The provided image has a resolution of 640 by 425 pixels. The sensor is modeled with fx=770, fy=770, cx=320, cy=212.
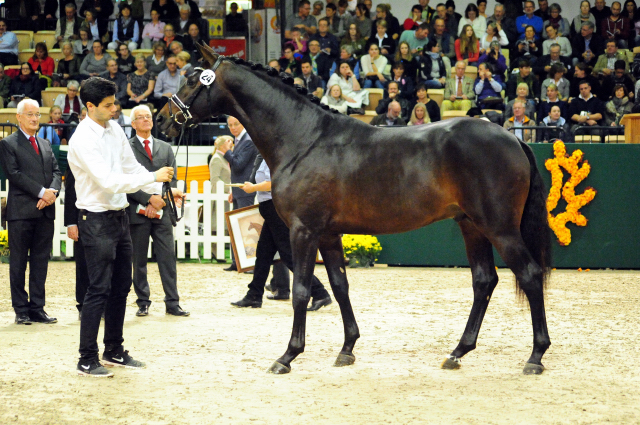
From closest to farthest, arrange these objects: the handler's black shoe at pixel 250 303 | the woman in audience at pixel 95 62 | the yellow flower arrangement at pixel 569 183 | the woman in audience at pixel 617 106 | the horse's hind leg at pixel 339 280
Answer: the horse's hind leg at pixel 339 280 → the handler's black shoe at pixel 250 303 → the yellow flower arrangement at pixel 569 183 → the woman in audience at pixel 617 106 → the woman in audience at pixel 95 62

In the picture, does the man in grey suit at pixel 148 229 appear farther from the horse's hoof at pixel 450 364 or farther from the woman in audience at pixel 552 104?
the woman in audience at pixel 552 104

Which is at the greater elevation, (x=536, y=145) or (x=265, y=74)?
(x=265, y=74)

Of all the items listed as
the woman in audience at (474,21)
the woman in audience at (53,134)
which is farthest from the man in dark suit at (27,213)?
the woman in audience at (474,21)

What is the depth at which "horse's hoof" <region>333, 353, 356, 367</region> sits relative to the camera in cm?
571

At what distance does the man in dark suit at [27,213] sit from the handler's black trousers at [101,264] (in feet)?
7.32

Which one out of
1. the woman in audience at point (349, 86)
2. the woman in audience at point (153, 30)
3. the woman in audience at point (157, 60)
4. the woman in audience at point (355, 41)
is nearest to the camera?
the woman in audience at point (349, 86)

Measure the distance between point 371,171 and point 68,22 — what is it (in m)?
15.9

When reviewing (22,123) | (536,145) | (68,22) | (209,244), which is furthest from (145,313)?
(68,22)

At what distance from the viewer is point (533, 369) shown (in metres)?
5.39

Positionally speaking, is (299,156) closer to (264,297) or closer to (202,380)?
(202,380)

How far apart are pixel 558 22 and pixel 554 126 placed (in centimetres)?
639

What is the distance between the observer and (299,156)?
18.9 ft

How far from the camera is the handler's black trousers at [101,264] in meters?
5.26

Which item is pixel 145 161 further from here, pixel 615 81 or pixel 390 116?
pixel 615 81
